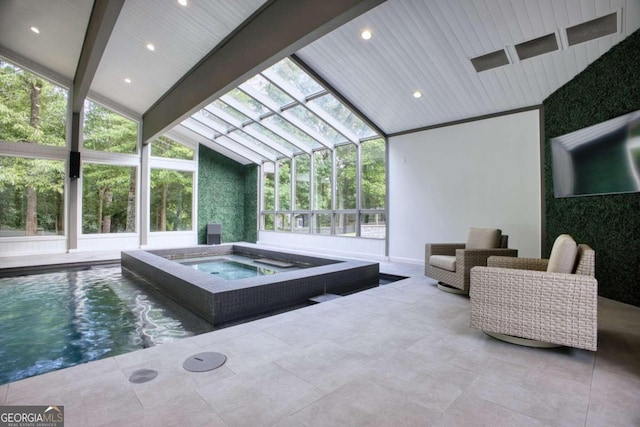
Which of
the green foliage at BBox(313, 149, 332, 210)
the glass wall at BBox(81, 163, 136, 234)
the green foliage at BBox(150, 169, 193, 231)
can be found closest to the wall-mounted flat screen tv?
the green foliage at BBox(313, 149, 332, 210)

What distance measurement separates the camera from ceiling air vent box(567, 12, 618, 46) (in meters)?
3.34

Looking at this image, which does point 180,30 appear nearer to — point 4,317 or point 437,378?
point 4,317

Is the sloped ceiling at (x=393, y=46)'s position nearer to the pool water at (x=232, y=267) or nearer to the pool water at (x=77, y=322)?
the pool water at (x=232, y=267)

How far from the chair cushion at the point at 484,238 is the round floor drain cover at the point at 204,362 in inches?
145

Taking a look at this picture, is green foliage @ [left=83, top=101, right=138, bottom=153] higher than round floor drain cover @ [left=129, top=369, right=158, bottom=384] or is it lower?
higher

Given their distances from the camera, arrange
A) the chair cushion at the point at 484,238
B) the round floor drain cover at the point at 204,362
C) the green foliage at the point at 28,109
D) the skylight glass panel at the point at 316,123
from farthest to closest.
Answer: the green foliage at the point at 28,109
the skylight glass panel at the point at 316,123
the chair cushion at the point at 484,238
the round floor drain cover at the point at 204,362

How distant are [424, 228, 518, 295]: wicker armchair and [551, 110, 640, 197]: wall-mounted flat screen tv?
114cm

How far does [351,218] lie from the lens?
26.6 ft

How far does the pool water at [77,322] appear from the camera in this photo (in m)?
2.57

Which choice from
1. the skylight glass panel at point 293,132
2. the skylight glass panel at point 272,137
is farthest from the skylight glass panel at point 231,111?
the skylight glass panel at point 293,132

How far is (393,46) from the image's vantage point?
437cm

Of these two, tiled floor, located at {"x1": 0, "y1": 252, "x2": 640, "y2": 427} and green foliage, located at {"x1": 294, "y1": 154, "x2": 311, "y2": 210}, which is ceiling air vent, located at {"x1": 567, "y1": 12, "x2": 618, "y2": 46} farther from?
green foliage, located at {"x1": 294, "y1": 154, "x2": 311, "y2": 210}

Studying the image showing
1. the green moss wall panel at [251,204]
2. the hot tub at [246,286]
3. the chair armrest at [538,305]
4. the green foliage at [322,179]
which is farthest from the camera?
the green moss wall panel at [251,204]

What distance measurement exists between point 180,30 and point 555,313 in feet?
19.9
